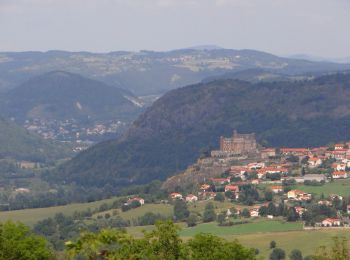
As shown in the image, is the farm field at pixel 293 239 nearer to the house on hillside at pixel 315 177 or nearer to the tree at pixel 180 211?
the tree at pixel 180 211

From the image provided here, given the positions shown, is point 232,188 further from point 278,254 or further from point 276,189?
point 278,254

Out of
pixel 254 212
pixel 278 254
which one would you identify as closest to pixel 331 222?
pixel 254 212

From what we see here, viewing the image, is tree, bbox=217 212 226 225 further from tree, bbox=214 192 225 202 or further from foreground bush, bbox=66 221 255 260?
foreground bush, bbox=66 221 255 260

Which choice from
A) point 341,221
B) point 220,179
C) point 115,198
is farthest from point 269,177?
point 341,221

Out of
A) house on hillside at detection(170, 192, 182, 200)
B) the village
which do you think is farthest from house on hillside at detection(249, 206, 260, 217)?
house on hillside at detection(170, 192, 182, 200)

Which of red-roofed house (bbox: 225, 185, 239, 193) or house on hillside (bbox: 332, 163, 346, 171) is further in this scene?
house on hillside (bbox: 332, 163, 346, 171)

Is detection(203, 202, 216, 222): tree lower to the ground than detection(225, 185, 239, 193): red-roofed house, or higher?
higher

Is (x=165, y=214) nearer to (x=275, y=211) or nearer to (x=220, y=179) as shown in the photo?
(x=275, y=211)
